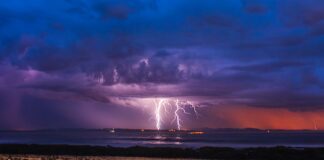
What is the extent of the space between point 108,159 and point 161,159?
653 centimetres

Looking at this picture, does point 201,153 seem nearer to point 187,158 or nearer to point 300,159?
point 187,158

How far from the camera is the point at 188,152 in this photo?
210ft

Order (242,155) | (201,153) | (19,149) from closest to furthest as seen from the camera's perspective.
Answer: (242,155), (201,153), (19,149)

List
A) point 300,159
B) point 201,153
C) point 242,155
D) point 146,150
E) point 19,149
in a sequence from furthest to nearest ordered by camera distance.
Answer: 1. point 19,149
2. point 146,150
3. point 201,153
4. point 242,155
5. point 300,159

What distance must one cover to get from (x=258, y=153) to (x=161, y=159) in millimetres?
13193

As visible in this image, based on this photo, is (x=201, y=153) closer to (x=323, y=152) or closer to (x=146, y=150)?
(x=146, y=150)

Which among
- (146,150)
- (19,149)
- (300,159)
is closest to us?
(300,159)

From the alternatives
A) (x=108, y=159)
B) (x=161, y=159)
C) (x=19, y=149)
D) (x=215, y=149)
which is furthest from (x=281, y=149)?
(x=19, y=149)

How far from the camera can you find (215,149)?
6688 centimetres

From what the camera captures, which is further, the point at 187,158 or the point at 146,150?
the point at 146,150

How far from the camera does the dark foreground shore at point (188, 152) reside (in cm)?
5828

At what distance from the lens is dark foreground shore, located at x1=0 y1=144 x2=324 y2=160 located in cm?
5828

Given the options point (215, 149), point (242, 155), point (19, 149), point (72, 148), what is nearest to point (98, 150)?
point (72, 148)

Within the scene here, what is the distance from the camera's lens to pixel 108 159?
55.4 metres
